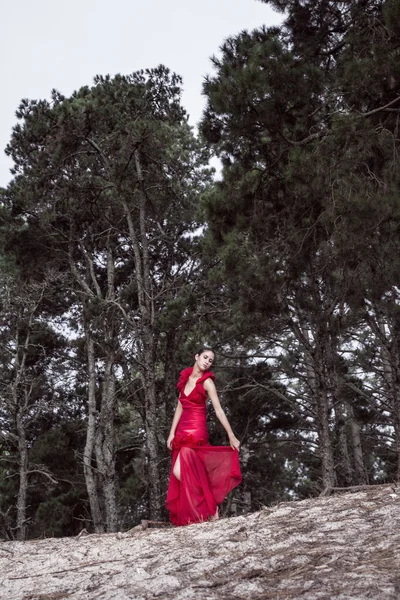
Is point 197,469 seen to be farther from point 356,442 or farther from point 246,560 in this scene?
point 356,442

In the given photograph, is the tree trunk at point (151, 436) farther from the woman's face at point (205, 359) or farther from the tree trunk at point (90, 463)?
the woman's face at point (205, 359)

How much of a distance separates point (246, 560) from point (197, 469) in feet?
10.6

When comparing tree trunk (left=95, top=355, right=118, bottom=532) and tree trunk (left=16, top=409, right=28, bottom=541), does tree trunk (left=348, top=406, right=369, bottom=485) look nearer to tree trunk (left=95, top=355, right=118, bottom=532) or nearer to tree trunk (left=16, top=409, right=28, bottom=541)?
tree trunk (left=95, top=355, right=118, bottom=532)

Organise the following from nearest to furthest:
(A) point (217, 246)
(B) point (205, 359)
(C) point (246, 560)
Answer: (C) point (246, 560), (B) point (205, 359), (A) point (217, 246)

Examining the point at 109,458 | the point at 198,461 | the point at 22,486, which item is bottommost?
the point at 22,486

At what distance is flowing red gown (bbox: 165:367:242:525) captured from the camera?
20.3 feet

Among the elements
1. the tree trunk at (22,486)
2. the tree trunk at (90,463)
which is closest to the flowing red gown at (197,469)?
the tree trunk at (22,486)

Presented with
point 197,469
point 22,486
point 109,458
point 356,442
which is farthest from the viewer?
point 356,442

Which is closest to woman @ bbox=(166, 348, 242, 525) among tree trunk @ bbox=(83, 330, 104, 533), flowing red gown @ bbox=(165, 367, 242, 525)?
flowing red gown @ bbox=(165, 367, 242, 525)

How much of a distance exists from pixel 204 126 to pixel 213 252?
90.3 inches

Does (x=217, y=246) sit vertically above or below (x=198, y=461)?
above

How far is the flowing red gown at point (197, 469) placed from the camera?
6180mm

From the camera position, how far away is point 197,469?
20.6 ft

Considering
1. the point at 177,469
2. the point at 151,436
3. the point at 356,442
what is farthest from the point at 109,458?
the point at 356,442
